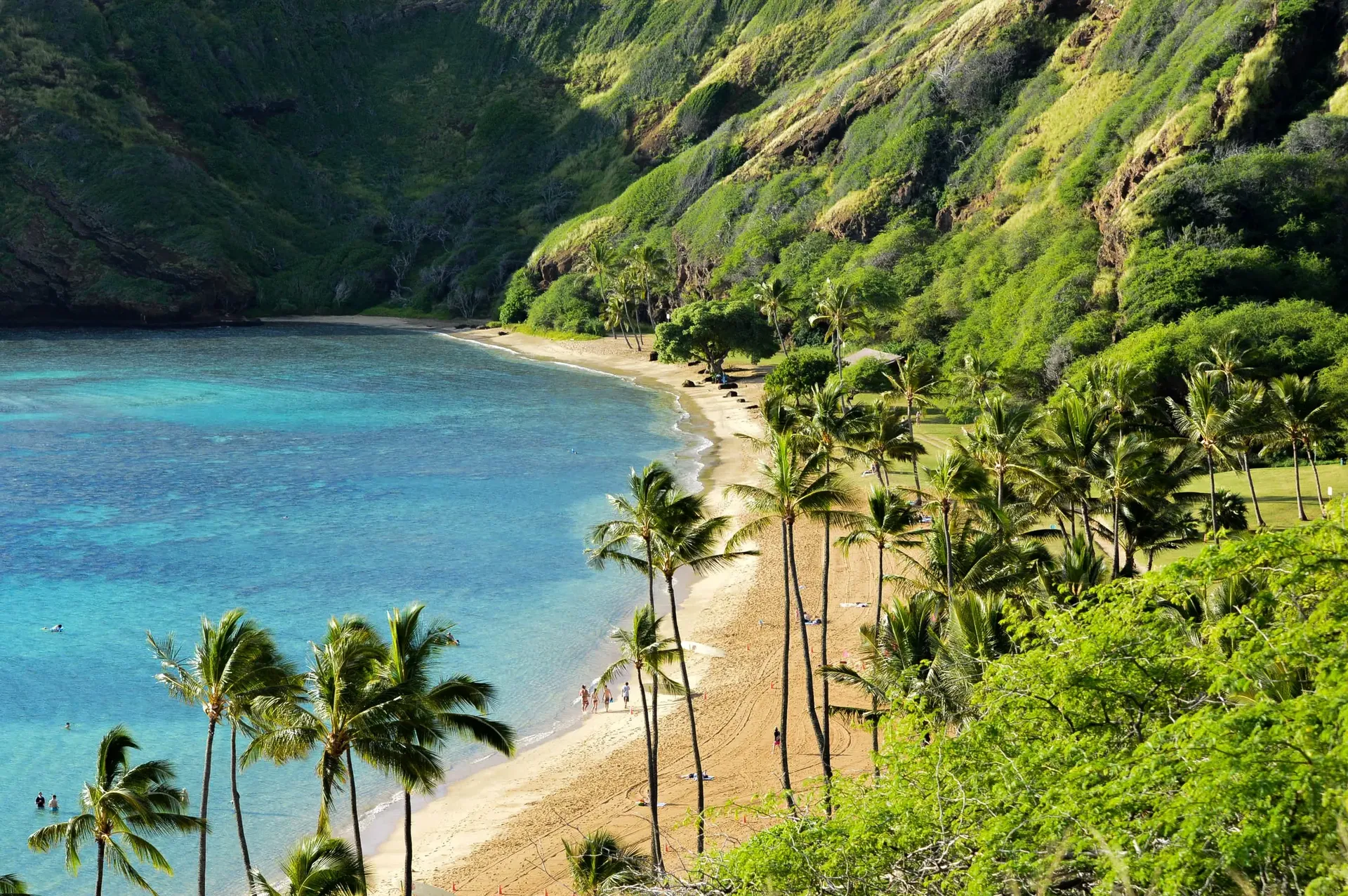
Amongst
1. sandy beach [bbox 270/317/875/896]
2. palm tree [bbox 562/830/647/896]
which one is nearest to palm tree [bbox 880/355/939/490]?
sandy beach [bbox 270/317/875/896]

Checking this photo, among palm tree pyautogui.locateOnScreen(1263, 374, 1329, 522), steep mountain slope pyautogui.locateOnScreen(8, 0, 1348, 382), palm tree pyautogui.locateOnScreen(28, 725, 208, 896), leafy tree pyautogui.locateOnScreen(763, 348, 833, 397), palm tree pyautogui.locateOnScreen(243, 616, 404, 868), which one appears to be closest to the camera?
palm tree pyautogui.locateOnScreen(28, 725, 208, 896)

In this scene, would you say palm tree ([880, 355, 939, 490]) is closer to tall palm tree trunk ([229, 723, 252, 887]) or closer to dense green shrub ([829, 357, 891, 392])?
dense green shrub ([829, 357, 891, 392])

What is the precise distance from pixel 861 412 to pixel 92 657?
104 ft

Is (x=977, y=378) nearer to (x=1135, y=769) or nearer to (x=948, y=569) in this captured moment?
(x=948, y=569)

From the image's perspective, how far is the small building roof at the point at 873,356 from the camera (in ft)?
269

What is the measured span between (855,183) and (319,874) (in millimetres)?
111940

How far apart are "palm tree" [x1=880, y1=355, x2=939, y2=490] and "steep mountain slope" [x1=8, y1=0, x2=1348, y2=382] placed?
21.3ft

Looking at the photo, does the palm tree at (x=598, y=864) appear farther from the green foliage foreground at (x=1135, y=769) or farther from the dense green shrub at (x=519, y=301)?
the dense green shrub at (x=519, y=301)

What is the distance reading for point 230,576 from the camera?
2130 inches

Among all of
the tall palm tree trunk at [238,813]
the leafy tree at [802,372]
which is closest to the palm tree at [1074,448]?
the tall palm tree trunk at [238,813]

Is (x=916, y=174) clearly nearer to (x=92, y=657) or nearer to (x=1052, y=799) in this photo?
(x=92, y=657)

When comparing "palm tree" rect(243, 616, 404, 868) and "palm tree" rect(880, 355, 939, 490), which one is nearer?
"palm tree" rect(243, 616, 404, 868)

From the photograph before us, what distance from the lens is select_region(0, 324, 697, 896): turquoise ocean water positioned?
37.4m

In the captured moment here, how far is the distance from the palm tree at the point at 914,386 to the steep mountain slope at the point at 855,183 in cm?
650
